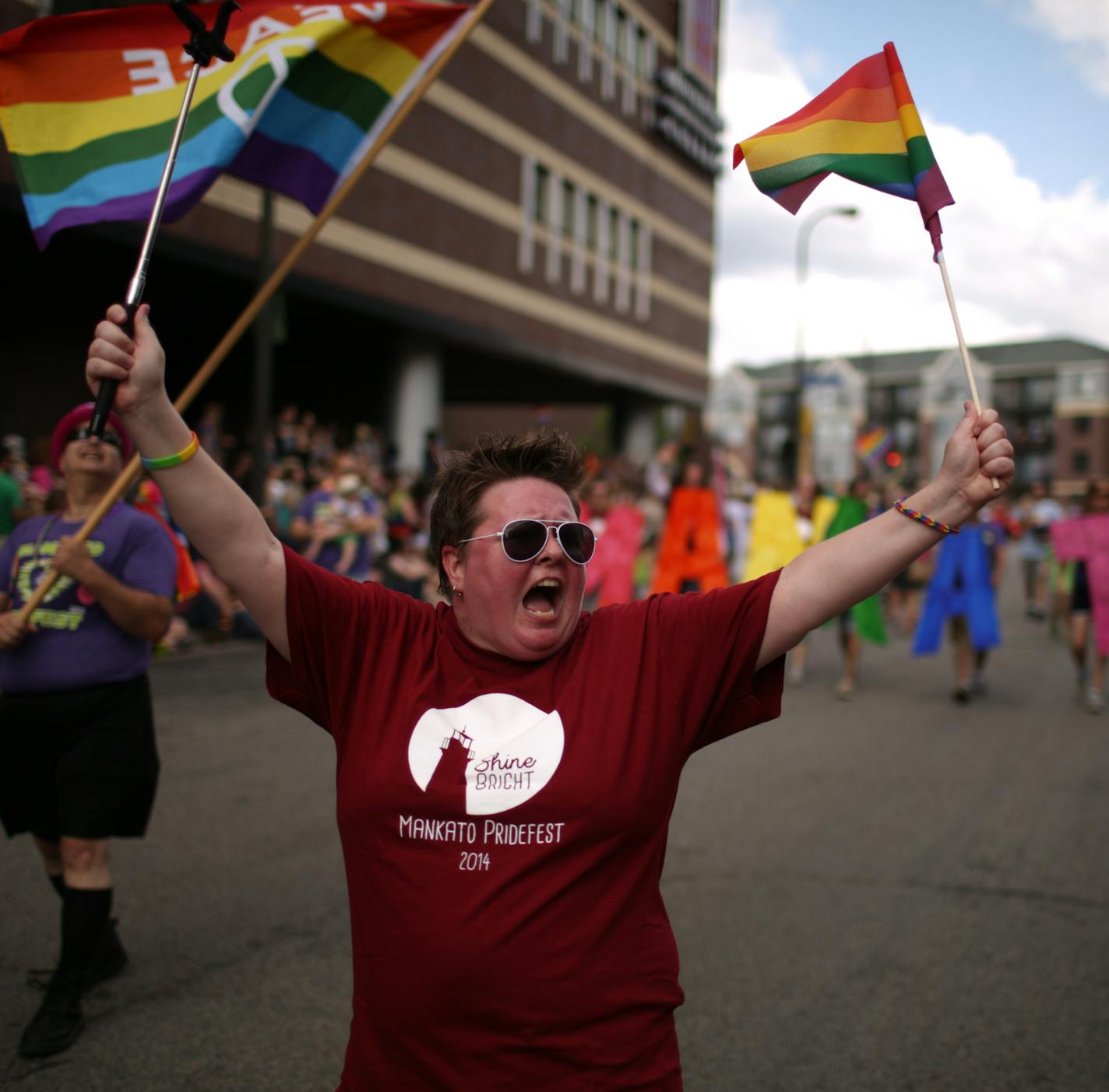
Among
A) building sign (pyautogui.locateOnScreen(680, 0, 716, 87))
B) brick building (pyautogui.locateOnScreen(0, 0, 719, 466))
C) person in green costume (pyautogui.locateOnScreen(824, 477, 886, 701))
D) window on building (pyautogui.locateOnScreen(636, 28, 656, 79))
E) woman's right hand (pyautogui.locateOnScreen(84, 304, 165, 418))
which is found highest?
building sign (pyautogui.locateOnScreen(680, 0, 716, 87))

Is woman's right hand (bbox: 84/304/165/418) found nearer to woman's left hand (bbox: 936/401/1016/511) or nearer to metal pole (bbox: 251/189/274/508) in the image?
woman's left hand (bbox: 936/401/1016/511)

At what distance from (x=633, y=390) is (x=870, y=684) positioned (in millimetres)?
22371

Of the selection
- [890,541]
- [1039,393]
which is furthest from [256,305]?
[1039,393]

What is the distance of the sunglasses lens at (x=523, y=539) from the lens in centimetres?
225

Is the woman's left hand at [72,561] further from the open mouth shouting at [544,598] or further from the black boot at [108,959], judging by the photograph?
→ the open mouth shouting at [544,598]

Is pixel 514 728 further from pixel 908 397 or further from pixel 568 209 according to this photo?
pixel 908 397

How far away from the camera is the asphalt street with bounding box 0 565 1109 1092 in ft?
11.6

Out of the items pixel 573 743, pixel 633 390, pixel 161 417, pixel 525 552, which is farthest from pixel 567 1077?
pixel 633 390

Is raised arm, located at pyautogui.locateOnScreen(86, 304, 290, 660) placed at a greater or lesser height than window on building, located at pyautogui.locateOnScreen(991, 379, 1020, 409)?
lesser

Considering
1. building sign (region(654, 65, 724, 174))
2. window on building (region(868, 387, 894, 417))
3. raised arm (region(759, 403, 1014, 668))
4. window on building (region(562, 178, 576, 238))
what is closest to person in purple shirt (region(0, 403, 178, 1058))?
raised arm (region(759, 403, 1014, 668))

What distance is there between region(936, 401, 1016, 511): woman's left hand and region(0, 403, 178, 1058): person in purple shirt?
102 inches

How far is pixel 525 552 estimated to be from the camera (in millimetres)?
2246

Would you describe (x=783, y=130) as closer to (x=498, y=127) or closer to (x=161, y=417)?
(x=161, y=417)

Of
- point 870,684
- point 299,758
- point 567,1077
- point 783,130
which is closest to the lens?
point 567,1077
